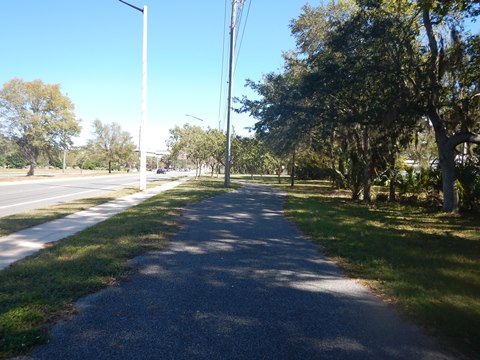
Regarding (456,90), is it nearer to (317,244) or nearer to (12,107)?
(317,244)

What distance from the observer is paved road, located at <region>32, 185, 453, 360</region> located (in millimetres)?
3338

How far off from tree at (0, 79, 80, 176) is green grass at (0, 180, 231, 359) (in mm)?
37780

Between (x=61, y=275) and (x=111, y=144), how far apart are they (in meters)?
70.6

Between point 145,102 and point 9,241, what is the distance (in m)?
14.6

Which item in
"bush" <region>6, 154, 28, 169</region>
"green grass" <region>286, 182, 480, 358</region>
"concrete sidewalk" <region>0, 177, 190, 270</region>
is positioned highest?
"bush" <region>6, 154, 28, 169</region>

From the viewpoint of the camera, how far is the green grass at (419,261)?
4.10m

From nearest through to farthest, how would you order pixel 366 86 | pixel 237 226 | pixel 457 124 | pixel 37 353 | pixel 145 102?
pixel 37 353 → pixel 237 226 → pixel 366 86 → pixel 457 124 → pixel 145 102

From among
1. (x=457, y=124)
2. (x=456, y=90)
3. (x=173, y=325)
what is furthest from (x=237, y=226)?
(x=457, y=124)

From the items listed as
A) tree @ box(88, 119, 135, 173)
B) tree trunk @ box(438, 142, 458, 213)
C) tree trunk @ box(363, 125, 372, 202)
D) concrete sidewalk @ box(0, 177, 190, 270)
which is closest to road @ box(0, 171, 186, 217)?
concrete sidewalk @ box(0, 177, 190, 270)

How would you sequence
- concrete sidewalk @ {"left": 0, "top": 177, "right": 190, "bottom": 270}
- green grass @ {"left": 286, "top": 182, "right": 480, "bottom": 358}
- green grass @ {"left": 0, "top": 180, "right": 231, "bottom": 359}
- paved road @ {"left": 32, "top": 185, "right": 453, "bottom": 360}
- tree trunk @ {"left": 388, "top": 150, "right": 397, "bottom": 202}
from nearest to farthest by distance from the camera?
1. paved road @ {"left": 32, "top": 185, "right": 453, "bottom": 360}
2. green grass @ {"left": 0, "top": 180, "right": 231, "bottom": 359}
3. green grass @ {"left": 286, "top": 182, "right": 480, "bottom": 358}
4. concrete sidewalk @ {"left": 0, "top": 177, "right": 190, "bottom": 270}
5. tree trunk @ {"left": 388, "top": 150, "right": 397, "bottom": 202}

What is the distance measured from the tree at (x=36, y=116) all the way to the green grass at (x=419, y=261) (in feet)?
127

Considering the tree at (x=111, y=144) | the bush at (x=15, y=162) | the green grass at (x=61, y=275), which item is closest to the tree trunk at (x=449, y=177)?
the green grass at (x=61, y=275)

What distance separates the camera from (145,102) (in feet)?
69.5

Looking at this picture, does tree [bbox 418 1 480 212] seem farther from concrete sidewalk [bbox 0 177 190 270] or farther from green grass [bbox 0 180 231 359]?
concrete sidewalk [bbox 0 177 190 270]
